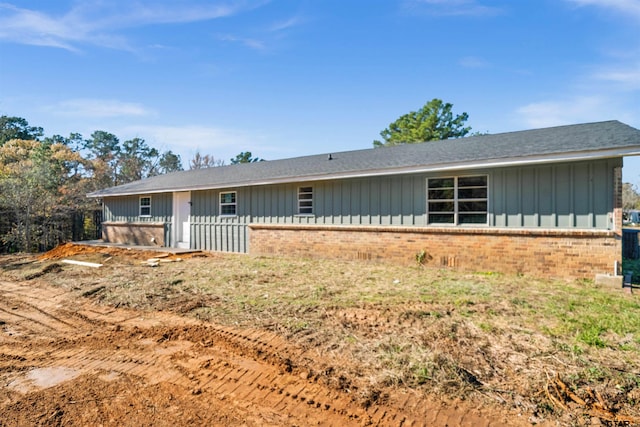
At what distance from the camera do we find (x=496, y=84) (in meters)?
15.0

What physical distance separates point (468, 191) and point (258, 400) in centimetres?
818

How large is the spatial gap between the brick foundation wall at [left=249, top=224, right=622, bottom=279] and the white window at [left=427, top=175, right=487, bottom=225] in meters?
0.38

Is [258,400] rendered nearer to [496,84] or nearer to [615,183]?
[615,183]

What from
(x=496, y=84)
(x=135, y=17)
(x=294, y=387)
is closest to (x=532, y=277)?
(x=294, y=387)

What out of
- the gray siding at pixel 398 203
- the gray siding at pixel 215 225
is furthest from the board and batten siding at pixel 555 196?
the gray siding at pixel 215 225

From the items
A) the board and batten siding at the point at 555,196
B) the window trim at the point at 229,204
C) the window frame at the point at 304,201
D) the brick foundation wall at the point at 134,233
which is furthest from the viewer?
the brick foundation wall at the point at 134,233

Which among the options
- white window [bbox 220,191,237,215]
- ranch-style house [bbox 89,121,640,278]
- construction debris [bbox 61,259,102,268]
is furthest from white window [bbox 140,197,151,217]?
construction debris [bbox 61,259,102,268]

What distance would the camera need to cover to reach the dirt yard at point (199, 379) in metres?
2.72

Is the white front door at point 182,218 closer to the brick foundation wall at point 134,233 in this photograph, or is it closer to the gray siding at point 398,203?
the gray siding at point 398,203

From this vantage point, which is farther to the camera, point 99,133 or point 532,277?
point 99,133

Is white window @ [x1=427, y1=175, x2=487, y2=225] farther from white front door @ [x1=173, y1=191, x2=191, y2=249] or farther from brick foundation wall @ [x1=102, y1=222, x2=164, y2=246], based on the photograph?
brick foundation wall @ [x1=102, y1=222, x2=164, y2=246]

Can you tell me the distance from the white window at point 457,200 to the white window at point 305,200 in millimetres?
4152

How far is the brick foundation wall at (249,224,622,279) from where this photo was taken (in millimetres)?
7680

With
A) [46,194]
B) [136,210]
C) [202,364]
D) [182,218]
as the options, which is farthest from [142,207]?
[202,364]
